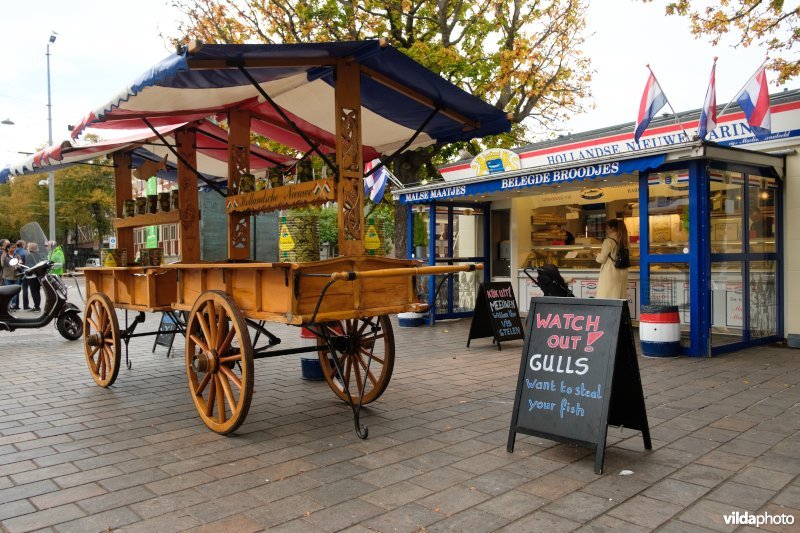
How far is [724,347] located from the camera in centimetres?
773

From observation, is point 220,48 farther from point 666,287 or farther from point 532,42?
point 532,42

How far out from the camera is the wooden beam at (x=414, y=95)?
450 centimetres

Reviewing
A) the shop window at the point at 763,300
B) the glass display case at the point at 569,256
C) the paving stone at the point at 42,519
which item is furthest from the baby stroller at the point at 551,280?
the paving stone at the point at 42,519

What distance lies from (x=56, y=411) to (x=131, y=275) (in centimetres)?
136

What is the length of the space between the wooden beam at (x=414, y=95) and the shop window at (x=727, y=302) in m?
4.29

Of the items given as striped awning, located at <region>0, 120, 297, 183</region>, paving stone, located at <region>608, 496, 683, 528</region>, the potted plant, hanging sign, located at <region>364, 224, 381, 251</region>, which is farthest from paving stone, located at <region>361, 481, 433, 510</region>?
the potted plant

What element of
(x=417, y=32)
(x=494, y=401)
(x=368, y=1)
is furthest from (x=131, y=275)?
(x=417, y=32)

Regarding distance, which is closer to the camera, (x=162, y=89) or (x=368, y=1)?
(x=162, y=89)

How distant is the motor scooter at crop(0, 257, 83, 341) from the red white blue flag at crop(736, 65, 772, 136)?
10002 millimetres

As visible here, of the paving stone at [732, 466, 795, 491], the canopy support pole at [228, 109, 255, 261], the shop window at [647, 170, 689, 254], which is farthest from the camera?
the shop window at [647, 170, 689, 254]

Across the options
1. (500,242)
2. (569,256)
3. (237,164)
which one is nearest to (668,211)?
(569,256)

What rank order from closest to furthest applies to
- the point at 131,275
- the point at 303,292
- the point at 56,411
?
the point at 303,292 → the point at 56,411 → the point at 131,275

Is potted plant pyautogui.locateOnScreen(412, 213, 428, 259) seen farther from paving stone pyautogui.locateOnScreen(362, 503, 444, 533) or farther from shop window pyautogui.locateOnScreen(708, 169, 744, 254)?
paving stone pyautogui.locateOnScreen(362, 503, 444, 533)

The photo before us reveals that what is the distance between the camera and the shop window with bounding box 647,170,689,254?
7.68 m
